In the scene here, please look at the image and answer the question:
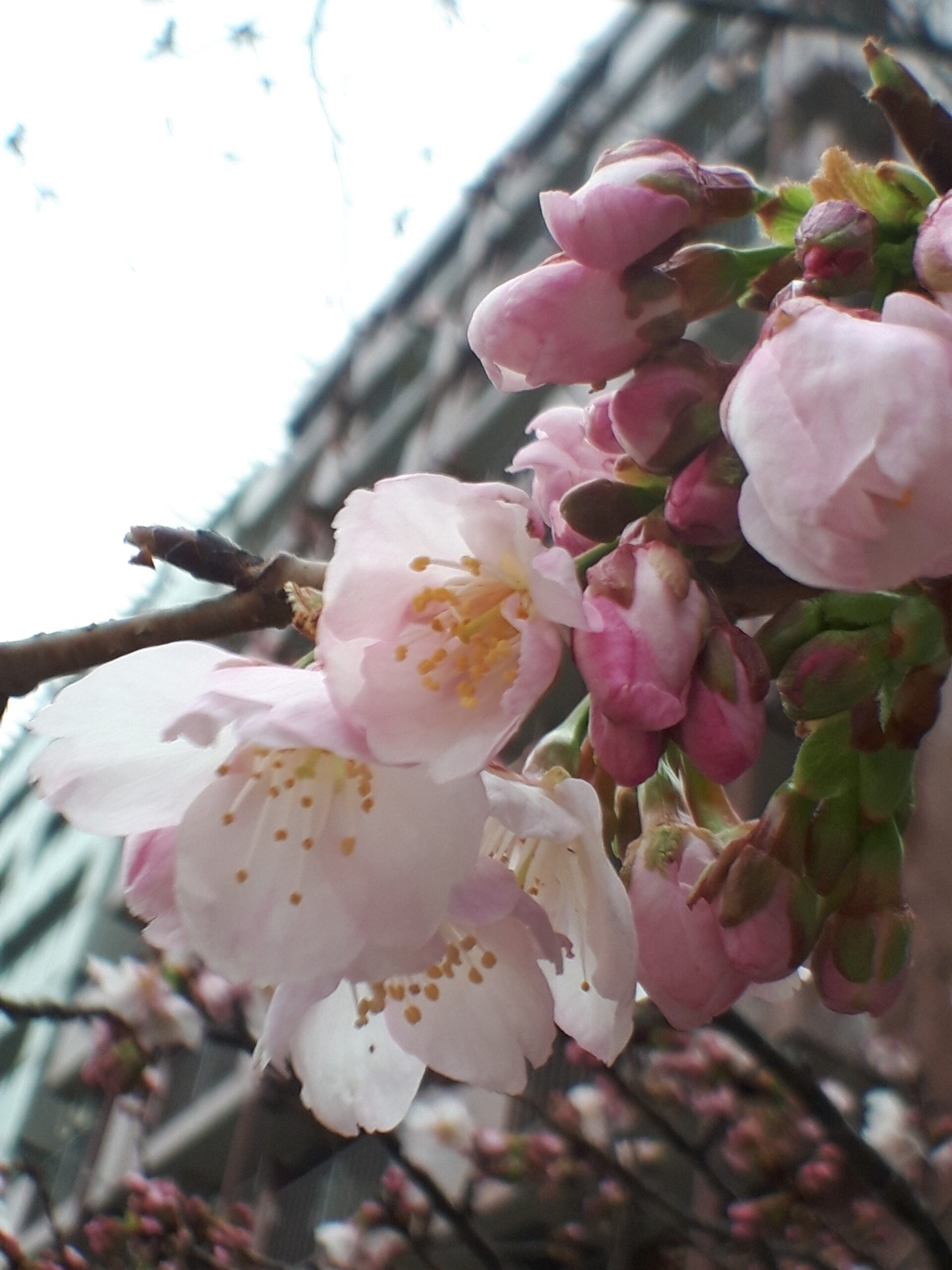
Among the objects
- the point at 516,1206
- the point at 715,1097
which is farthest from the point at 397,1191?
the point at 516,1206

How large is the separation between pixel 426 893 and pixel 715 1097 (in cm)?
310

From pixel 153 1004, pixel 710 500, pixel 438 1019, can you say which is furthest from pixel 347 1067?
pixel 153 1004

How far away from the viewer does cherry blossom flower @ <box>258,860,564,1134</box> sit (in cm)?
54

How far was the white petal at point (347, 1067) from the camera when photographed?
627 mm

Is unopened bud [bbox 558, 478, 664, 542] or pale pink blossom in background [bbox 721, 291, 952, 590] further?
unopened bud [bbox 558, 478, 664, 542]

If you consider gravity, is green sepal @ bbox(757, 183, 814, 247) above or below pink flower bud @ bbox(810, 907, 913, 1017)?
above

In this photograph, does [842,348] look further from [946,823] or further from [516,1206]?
[516,1206]

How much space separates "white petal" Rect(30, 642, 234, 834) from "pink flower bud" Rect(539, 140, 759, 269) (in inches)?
10.5

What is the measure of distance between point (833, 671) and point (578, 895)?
18 cm

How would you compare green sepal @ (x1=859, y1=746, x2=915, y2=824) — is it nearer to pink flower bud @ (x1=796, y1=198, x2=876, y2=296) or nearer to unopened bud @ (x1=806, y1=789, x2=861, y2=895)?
unopened bud @ (x1=806, y1=789, x2=861, y2=895)

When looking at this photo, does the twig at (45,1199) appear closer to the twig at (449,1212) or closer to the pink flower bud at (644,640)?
the twig at (449,1212)

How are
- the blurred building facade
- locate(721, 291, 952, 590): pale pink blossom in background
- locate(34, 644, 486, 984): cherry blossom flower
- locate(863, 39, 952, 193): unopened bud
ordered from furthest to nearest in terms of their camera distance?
the blurred building facade, locate(863, 39, 952, 193): unopened bud, locate(34, 644, 486, 984): cherry blossom flower, locate(721, 291, 952, 590): pale pink blossom in background

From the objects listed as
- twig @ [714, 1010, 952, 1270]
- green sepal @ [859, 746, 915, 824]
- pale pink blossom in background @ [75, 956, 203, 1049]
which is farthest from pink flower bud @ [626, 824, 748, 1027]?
pale pink blossom in background @ [75, 956, 203, 1049]

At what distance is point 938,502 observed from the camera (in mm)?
403
